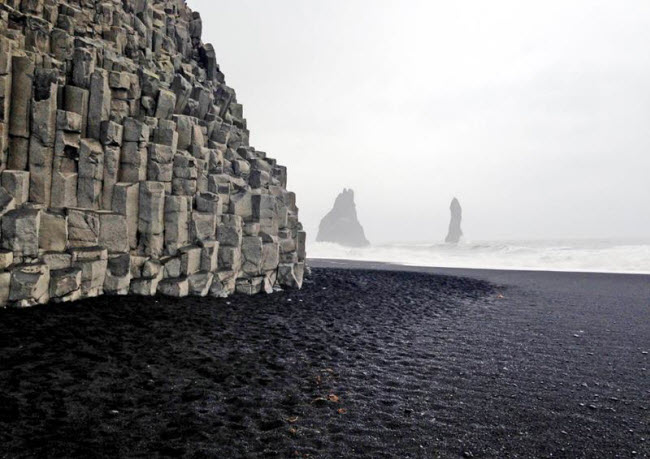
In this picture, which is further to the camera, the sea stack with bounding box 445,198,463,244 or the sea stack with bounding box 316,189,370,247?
the sea stack with bounding box 316,189,370,247

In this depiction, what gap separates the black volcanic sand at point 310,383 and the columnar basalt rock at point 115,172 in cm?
156

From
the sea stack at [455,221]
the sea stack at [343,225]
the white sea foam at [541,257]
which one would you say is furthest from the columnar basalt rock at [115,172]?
the sea stack at [343,225]

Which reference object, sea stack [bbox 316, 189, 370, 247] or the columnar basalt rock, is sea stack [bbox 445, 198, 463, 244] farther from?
the columnar basalt rock

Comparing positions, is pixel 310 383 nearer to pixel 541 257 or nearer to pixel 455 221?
pixel 541 257

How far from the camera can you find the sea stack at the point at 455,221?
449 feet

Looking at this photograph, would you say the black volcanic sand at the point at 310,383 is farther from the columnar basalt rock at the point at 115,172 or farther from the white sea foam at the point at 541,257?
the white sea foam at the point at 541,257

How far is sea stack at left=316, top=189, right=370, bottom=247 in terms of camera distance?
507 ft

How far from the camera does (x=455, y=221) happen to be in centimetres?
13775

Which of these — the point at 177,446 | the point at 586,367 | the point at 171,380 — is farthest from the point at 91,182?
the point at 586,367

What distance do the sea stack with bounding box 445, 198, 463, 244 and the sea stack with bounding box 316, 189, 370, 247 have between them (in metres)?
34.8

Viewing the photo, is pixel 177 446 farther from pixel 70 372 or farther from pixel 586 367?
pixel 586 367

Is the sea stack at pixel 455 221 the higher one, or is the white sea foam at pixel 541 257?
the sea stack at pixel 455 221

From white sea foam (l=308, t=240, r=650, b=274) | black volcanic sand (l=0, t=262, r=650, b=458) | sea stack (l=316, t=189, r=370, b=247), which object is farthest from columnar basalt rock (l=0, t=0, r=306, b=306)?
sea stack (l=316, t=189, r=370, b=247)

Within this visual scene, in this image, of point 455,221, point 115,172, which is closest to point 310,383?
point 115,172
